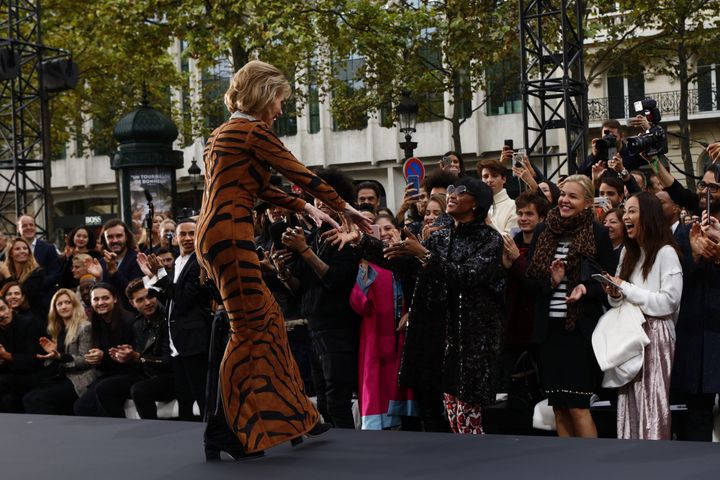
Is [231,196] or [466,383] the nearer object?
[231,196]

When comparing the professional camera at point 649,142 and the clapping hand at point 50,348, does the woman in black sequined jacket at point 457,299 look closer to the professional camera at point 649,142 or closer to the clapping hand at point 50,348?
the professional camera at point 649,142

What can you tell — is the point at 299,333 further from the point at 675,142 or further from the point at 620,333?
the point at 675,142

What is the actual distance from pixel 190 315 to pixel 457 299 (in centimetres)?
240

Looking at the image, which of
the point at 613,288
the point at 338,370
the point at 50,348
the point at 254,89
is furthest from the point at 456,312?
the point at 50,348

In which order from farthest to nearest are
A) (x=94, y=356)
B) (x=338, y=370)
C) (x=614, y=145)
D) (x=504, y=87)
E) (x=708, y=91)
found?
(x=708, y=91) → (x=504, y=87) → (x=94, y=356) → (x=614, y=145) → (x=338, y=370)

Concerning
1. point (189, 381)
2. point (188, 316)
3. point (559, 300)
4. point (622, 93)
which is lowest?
point (189, 381)

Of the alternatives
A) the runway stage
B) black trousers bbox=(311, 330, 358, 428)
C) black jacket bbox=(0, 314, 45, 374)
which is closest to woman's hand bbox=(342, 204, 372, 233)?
the runway stage

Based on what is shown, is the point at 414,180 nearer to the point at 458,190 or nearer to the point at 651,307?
the point at 458,190

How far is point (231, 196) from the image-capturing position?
531cm

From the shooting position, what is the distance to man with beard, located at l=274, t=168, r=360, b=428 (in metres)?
6.90

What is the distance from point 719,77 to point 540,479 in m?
30.0

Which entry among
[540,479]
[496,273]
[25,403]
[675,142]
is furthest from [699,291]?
[675,142]

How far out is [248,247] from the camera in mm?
5395

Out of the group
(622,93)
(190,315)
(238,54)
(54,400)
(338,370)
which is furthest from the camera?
(622,93)
